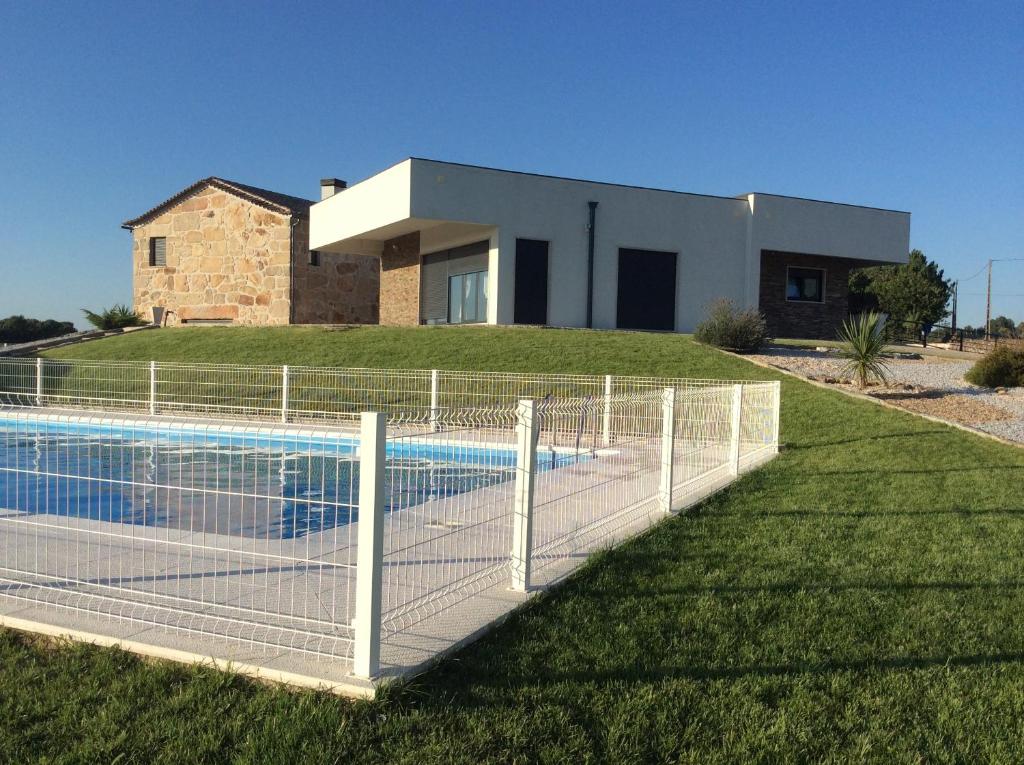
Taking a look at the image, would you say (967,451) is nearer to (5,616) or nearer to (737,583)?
(737,583)

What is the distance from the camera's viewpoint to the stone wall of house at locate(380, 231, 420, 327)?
27.4 metres

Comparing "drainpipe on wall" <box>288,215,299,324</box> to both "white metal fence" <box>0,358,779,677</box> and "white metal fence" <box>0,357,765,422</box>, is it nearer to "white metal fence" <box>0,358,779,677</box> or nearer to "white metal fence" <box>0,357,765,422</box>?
"white metal fence" <box>0,357,765,422</box>

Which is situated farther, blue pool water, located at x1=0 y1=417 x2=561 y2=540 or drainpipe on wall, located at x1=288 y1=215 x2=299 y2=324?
drainpipe on wall, located at x1=288 y1=215 x2=299 y2=324

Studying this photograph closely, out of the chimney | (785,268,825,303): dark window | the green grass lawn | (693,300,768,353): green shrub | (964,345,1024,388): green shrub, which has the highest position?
the chimney

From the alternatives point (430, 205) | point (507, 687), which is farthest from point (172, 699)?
point (430, 205)

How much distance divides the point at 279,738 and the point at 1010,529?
5.78 meters

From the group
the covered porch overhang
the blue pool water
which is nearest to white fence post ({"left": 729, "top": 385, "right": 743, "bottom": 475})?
the blue pool water

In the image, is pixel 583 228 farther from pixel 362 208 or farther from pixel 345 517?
pixel 345 517

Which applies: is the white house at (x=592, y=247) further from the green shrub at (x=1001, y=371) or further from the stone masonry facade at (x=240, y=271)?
the green shrub at (x=1001, y=371)

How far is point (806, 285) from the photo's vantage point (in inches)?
1096

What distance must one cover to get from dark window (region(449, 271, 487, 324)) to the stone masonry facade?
6.74 m

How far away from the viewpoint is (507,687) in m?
3.19

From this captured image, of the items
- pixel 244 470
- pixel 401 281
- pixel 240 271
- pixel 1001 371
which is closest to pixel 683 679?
pixel 244 470

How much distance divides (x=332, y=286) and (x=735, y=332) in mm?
17470
